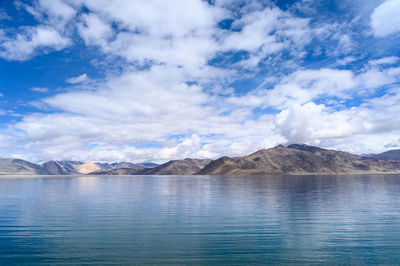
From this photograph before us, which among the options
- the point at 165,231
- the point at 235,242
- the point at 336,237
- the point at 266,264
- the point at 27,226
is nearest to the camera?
the point at 266,264

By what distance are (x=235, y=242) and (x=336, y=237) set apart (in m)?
11.0

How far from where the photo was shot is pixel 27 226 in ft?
106

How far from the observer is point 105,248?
2319 cm

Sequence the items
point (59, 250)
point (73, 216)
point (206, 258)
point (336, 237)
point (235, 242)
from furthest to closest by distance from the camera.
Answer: point (73, 216)
point (336, 237)
point (235, 242)
point (59, 250)
point (206, 258)

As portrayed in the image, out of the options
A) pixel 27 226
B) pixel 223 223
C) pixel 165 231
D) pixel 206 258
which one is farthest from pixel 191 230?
pixel 27 226

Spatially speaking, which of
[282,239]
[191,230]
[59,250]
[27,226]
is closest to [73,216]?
[27,226]

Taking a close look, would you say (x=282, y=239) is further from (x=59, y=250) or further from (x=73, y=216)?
(x=73, y=216)

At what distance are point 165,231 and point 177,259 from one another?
9.44 metres

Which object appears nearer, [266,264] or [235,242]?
[266,264]

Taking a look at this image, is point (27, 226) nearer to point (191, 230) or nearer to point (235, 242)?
point (191, 230)

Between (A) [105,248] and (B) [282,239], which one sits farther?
(B) [282,239]

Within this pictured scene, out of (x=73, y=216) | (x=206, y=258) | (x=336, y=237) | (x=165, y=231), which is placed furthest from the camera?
(x=73, y=216)

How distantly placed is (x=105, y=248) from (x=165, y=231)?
766 centimetres

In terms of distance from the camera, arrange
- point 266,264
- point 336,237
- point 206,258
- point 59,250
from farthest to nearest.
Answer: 1. point 336,237
2. point 59,250
3. point 206,258
4. point 266,264
